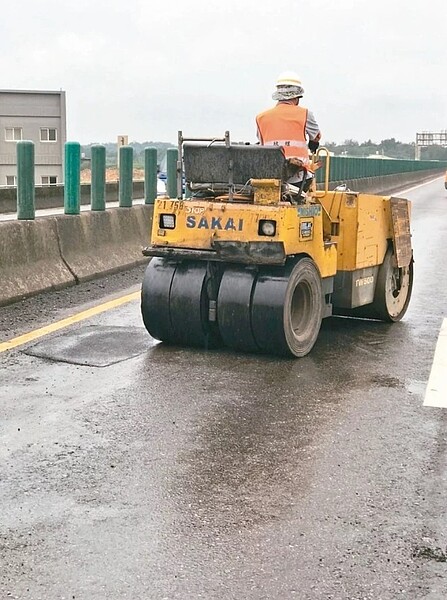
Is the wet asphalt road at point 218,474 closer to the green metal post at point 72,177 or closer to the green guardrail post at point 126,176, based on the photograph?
the green metal post at point 72,177

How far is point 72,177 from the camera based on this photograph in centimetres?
1174

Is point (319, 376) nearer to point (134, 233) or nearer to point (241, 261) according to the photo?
point (241, 261)

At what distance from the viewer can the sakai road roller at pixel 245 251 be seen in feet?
24.0

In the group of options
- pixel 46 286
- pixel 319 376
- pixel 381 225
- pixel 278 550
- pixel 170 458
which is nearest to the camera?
pixel 278 550

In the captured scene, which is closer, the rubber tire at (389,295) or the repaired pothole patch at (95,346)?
the repaired pothole patch at (95,346)

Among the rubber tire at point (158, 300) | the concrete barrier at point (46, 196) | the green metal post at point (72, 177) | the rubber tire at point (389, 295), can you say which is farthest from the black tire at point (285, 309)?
the concrete barrier at point (46, 196)

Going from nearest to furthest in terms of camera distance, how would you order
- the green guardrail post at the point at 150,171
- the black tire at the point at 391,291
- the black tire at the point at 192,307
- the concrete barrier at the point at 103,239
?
the black tire at the point at 192,307 < the black tire at the point at 391,291 < the concrete barrier at the point at 103,239 < the green guardrail post at the point at 150,171

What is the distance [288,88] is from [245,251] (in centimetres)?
153

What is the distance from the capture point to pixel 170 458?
5098 mm

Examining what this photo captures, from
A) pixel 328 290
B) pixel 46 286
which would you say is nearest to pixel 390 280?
pixel 328 290

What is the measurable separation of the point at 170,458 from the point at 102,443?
449 millimetres

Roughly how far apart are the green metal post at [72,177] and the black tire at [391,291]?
14.2ft

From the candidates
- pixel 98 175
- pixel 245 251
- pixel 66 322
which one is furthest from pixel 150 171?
pixel 245 251

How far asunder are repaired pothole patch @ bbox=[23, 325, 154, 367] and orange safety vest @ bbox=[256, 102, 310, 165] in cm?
197
